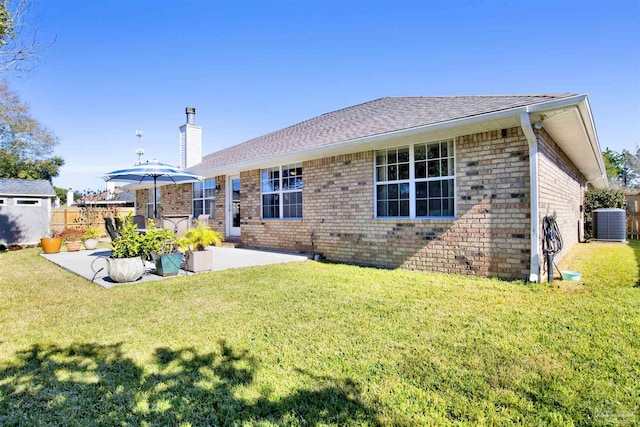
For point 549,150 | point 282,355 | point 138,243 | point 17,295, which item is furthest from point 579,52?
point 17,295

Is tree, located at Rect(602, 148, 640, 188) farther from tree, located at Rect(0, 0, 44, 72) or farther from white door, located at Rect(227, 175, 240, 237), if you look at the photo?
tree, located at Rect(0, 0, 44, 72)

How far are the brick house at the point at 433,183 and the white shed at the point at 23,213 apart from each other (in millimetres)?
12687

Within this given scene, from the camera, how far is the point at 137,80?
12070 millimetres

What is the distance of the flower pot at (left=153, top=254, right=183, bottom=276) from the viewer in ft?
22.3

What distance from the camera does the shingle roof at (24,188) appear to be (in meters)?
16.2

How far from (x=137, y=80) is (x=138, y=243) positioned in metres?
8.53

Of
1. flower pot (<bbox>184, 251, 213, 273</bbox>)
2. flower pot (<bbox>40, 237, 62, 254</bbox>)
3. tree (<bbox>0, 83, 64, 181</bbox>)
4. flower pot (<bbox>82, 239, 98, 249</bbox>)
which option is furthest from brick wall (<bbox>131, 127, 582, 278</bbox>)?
tree (<bbox>0, 83, 64, 181</bbox>)

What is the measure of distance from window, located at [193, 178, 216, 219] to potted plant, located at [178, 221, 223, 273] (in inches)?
252

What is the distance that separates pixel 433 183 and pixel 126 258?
6309mm

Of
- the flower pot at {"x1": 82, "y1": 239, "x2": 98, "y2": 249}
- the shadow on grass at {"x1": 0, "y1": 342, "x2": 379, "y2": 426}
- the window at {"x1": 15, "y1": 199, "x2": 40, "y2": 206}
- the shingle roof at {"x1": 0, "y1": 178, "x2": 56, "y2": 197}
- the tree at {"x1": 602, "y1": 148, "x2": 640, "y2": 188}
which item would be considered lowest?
the shadow on grass at {"x1": 0, "y1": 342, "x2": 379, "y2": 426}

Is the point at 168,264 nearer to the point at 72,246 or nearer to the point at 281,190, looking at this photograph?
the point at 281,190

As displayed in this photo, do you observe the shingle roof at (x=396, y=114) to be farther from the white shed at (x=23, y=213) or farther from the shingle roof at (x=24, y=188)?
the shingle roof at (x=24, y=188)

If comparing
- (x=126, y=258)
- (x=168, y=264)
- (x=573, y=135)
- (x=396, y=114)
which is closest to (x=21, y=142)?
(x=168, y=264)

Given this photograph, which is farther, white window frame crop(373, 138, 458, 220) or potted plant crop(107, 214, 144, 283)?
white window frame crop(373, 138, 458, 220)
